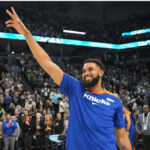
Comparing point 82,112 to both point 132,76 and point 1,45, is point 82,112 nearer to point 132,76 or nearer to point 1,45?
point 132,76

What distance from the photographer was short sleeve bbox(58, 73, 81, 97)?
76.4 inches

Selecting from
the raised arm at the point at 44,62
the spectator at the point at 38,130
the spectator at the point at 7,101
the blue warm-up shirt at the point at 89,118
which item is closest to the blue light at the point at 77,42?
the spectator at the point at 7,101

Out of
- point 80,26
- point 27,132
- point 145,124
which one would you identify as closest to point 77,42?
point 80,26

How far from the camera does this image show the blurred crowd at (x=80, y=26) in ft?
74.7

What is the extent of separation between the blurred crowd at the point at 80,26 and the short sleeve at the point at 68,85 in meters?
20.3

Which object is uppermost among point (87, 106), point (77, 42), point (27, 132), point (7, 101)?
point (77, 42)

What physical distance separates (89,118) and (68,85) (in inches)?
14.4

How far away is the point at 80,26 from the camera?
26.7 meters

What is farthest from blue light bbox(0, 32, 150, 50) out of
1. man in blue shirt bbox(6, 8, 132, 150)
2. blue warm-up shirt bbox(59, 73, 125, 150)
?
blue warm-up shirt bbox(59, 73, 125, 150)

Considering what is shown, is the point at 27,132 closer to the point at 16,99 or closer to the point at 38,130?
the point at 38,130

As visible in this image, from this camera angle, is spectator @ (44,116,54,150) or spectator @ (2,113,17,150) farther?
spectator @ (44,116,54,150)

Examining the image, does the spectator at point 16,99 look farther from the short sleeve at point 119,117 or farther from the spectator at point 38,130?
the short sleeve at point 119,117

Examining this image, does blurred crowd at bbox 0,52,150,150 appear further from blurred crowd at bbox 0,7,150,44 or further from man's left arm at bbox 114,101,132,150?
blurred crowd at bbox 0,7,150,44

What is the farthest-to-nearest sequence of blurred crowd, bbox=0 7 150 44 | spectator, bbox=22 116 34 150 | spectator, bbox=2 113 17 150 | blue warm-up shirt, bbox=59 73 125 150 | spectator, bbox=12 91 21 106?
blurred crowd, bbox=0 7 150 44 → spectator, bbox=12 91 21 106 → spectator, bbox=22 116 34 150 → spectator, bbox=2 113 17 150 → blue warm-up shirt, bbox=59 73 125 150
